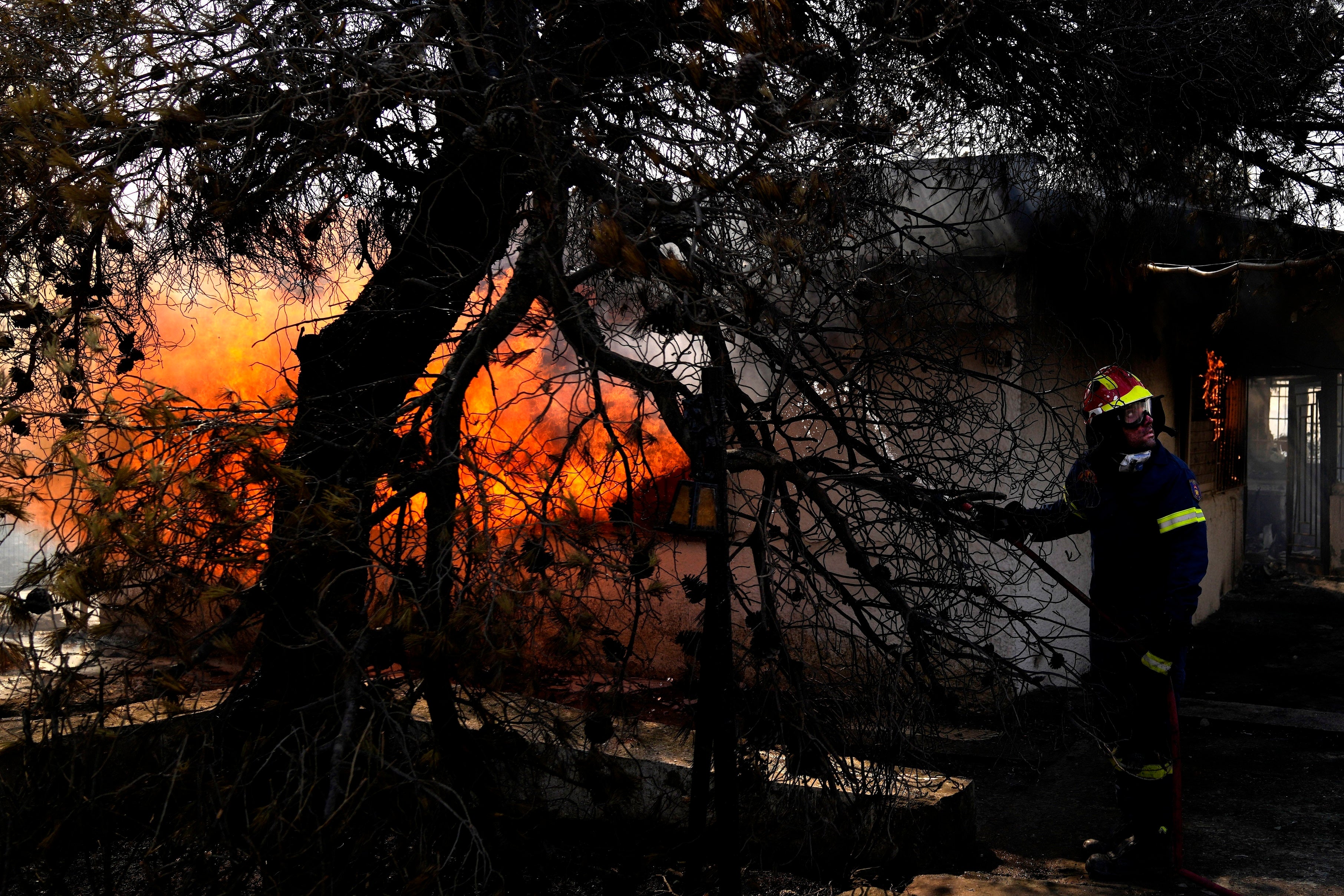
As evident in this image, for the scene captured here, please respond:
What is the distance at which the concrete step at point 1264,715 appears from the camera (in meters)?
7.38

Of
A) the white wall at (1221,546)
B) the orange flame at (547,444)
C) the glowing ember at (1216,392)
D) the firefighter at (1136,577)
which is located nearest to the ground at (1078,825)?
the firefighter at (1136,577)

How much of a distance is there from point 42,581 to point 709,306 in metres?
2.16

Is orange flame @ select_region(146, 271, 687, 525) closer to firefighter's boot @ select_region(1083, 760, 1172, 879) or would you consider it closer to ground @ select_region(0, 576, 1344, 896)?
ground @ select_region(0, 576, 1344, 896)

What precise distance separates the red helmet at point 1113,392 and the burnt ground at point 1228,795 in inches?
60.9

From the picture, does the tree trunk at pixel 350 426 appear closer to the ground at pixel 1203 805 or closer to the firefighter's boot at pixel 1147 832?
the ground at pixel 1203 805

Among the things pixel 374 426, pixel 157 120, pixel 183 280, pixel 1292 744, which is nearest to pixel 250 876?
pixel 374 426

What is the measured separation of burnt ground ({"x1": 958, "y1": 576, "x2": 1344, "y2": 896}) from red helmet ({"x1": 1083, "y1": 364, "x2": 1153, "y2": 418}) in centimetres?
155

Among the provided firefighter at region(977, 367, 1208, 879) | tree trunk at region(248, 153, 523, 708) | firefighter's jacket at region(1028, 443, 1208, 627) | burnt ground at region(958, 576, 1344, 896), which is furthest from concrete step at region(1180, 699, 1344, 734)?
tree trunk at region(248, 153, 523, 708)

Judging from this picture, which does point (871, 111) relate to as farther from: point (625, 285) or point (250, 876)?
point (250, 876)

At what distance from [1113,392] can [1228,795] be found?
2.81m

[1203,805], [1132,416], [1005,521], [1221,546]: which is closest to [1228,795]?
[1203,805]

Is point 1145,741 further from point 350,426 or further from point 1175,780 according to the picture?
point 350,426

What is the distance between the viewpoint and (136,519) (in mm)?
2795

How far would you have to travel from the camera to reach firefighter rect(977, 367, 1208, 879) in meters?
4.71
